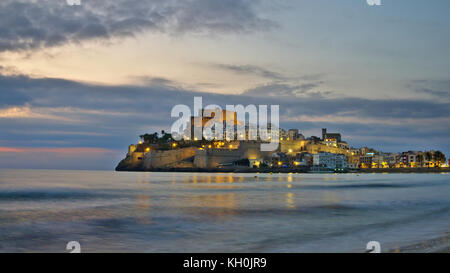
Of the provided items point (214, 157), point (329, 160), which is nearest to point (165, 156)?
point (214, 157)

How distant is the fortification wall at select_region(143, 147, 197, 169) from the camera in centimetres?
10112

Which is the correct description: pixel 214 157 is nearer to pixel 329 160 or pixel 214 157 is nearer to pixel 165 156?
pixel 165 156

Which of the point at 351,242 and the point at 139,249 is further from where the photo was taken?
the point at 351,242

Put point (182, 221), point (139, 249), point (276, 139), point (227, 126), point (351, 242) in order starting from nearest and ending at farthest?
point (139, 249) < point (351, 242) < point (182, 221) < point (276, 139) < point (227, 126)

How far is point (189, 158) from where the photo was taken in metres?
101

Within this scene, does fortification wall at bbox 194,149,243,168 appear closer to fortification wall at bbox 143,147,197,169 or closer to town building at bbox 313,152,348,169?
fortification wall at bbox 143,147,197,169

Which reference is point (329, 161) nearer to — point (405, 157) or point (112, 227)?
point (405, 157)

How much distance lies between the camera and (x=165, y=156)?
104 meters

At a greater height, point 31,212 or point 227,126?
point 227,126

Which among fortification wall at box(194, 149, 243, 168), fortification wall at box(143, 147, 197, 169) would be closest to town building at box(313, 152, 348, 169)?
fortification wall at box(194, 149, 243, 168)
